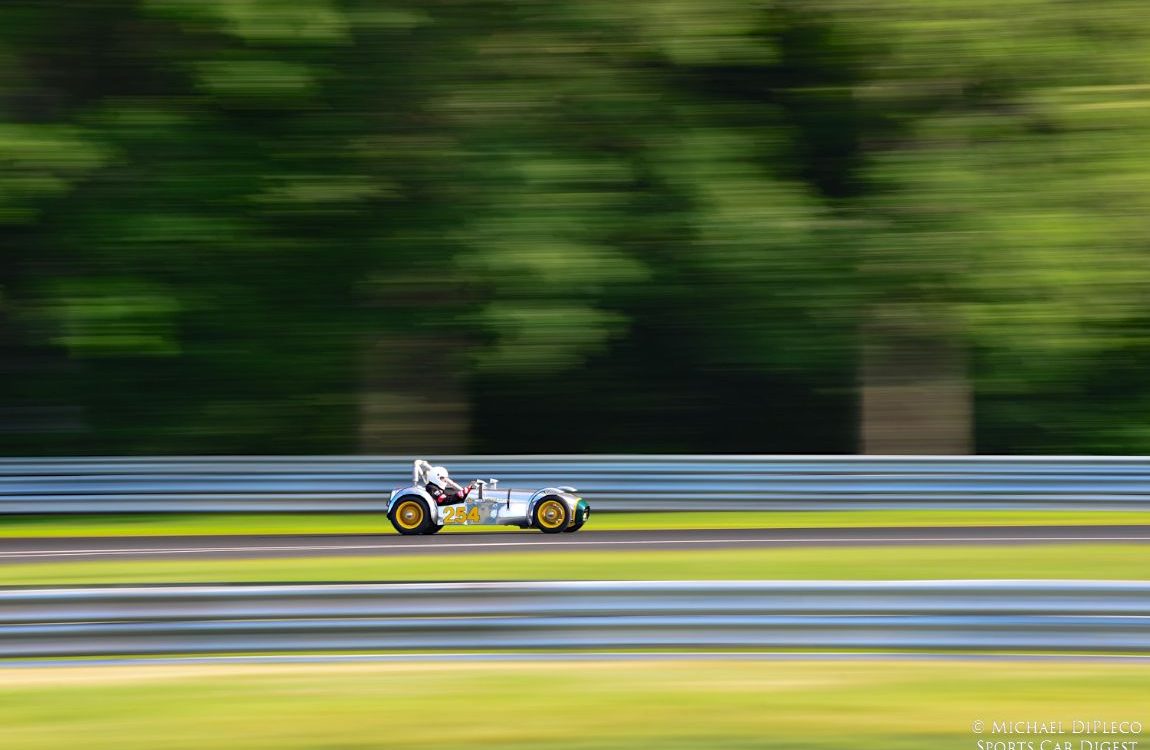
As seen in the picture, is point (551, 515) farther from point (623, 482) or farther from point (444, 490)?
point (623, 482)

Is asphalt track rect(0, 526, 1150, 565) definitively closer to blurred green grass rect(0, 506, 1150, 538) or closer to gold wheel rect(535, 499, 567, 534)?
gold wheel rect(535, 499, 567, 534)

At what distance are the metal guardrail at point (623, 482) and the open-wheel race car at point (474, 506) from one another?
56.2 inches

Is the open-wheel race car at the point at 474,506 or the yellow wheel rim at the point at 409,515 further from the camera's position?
the yellow wheel rim at the point at 409,515

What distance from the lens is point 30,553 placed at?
12883 millimetres

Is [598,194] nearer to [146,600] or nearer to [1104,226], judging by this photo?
[1104,226]

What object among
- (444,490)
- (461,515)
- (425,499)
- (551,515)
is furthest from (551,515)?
(425,499)

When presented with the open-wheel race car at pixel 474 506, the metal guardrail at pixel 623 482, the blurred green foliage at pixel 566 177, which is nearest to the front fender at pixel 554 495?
the open-wheel race car at pixel 474 506

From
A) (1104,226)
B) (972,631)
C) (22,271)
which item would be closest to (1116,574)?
(972,631)

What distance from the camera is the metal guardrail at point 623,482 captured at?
1477 cm

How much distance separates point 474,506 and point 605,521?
5.75ft

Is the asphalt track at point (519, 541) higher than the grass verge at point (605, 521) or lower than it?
lower

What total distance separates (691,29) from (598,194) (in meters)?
1.62

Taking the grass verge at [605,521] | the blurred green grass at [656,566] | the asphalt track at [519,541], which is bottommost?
the blurred green grass at [656,566]

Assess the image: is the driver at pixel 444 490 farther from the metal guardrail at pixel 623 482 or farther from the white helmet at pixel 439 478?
the metal guardrail at pixel 623 482
